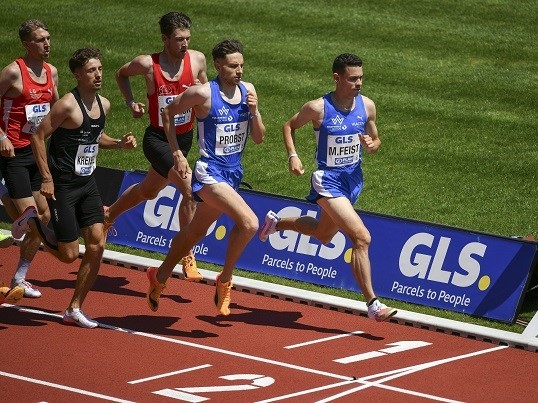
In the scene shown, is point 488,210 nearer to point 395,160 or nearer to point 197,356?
point 395,160

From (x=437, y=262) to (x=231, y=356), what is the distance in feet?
9.21

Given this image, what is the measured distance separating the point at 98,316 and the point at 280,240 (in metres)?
2.54

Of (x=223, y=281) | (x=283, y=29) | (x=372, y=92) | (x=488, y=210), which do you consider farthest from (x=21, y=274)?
(x=283, y=29)

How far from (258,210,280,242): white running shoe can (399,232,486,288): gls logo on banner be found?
1.32m

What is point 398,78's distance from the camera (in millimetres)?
19609

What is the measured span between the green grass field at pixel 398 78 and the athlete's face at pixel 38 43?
427 cm

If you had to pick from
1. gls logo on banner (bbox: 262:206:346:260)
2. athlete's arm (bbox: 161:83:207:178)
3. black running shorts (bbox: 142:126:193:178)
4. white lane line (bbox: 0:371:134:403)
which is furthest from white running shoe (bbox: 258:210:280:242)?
white lane line (bbox: 0:371:134:403)

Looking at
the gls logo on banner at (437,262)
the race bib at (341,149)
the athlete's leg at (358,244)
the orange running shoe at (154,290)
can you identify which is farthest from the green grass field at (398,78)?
the orange running shoe at (154,290)

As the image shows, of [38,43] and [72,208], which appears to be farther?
[38,43]

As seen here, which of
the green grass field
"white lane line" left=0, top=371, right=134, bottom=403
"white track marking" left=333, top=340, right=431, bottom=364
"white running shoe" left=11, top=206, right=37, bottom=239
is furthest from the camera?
the green grass field

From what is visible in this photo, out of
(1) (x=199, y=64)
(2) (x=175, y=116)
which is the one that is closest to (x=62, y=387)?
(2) (x=175, y=116)

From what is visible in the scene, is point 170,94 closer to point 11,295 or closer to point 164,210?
point 164,210

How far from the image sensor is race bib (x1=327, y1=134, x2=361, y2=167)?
12.5 metres

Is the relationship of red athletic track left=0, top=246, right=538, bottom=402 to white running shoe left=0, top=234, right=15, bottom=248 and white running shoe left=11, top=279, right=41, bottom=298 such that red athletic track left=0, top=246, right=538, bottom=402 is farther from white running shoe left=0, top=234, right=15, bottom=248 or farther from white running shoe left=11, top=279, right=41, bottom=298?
white running shoe left=0, top=234, right=15, bottom=248
